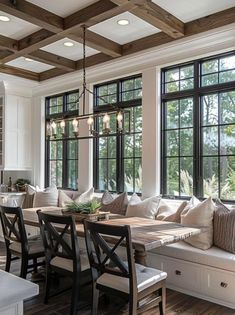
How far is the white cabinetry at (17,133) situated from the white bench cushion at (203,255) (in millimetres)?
3953

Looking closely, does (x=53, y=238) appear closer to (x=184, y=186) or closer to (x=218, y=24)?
(x=184, y=186)

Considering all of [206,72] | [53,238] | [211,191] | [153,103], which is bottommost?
[53,238]

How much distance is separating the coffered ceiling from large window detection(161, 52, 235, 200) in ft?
1.96

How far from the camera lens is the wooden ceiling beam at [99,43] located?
4.27 m

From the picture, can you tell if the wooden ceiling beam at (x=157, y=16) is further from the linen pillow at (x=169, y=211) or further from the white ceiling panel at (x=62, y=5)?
the linen pillow at (x=169, y=211)

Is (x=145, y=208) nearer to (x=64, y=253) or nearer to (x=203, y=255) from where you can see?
(x=203, y=255)

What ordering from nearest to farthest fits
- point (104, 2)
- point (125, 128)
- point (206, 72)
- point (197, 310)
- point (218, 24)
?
point (197, 310) → point (104, 2) → point (218, 24) → point (206, 72) → point (125, 128)

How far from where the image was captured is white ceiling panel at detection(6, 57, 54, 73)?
5766mm

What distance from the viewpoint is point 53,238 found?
126 inches

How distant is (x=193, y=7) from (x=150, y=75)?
135 cm

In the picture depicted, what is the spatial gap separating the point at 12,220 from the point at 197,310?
7.30 feet

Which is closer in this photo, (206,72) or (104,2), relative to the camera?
(104,2)

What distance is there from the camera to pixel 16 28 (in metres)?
4.35

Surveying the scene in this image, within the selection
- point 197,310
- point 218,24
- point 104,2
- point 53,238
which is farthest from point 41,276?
point 218,24
